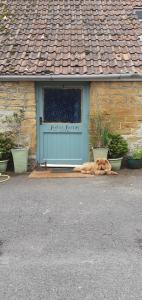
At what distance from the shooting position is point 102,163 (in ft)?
29.4

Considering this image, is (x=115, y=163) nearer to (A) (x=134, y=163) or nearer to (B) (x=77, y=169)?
(A) (x=134, y=163)

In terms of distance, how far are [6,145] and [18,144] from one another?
39 centimetres

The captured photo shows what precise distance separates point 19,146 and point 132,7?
18.2ft

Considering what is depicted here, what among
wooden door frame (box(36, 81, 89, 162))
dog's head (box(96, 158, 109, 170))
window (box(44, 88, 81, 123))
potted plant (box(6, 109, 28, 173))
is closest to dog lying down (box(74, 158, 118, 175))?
dog's head (box(96, 158, 109, 170))

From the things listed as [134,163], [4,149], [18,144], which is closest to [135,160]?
[134,163]

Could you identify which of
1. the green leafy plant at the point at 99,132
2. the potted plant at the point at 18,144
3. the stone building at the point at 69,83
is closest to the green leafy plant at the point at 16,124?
the potted plant at the point at 18,144

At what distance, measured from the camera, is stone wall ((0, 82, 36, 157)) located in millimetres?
9383

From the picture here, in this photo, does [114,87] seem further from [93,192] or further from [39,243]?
[39,243]

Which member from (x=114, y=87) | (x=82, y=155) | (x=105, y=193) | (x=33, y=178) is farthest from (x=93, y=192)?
(x=114, y=87)

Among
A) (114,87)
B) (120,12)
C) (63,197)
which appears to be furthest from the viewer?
(120,12)

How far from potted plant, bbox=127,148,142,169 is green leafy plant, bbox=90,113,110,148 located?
78 centimetres

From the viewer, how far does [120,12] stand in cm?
1105

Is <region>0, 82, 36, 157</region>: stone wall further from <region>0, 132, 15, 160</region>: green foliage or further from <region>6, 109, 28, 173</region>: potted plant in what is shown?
<region>0, 132, 15, 160</region>: green foliage

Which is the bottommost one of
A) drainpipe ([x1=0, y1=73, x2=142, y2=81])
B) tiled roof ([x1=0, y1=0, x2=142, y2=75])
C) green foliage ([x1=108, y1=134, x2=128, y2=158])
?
green foliage ([x1=108, y1=134, x2=128, y2=158])
